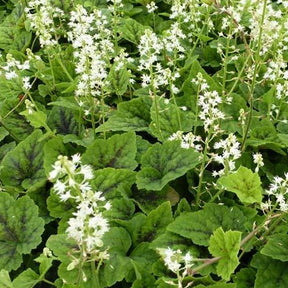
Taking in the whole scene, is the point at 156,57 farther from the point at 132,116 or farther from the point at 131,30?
the point at 131,30

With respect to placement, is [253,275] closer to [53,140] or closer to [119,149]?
[119,149]

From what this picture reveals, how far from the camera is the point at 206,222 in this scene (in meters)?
2.90

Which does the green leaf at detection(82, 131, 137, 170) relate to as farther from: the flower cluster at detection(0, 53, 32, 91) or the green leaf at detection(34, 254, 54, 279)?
the green leaf at detection(34, 254, 54, 279)

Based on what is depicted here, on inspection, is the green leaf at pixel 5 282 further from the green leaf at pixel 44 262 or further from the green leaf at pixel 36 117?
the green leaf at pixel 36 117

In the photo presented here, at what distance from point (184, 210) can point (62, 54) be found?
2.05 meters

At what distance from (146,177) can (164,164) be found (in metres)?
0.18

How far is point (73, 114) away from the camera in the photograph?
3.88 m

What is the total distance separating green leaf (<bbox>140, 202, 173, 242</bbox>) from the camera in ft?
9.52

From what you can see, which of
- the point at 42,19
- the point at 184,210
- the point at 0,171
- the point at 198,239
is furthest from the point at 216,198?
the point at 42,19

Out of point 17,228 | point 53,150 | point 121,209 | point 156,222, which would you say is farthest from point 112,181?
point 17,228

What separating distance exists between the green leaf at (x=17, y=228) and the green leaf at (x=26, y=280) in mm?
223

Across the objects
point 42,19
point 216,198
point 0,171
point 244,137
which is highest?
point 42,19

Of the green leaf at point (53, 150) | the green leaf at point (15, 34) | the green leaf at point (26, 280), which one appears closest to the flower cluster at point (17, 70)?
the green leaf at point (53, 150)

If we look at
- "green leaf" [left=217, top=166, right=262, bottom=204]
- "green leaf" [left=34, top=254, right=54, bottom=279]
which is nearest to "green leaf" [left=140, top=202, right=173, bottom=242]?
"green leaf" [left=217, top=166, right=262, bottom=204]
